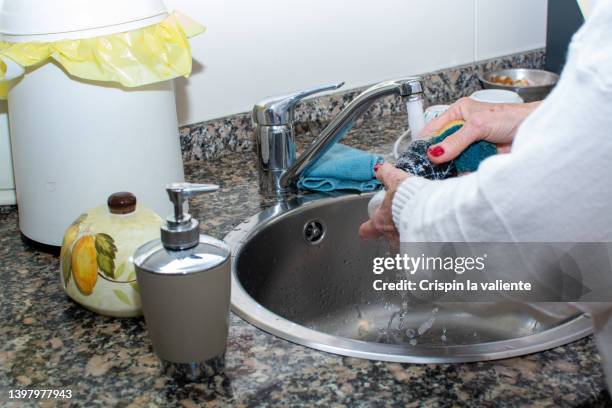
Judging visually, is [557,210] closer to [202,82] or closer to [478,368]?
[478,368]

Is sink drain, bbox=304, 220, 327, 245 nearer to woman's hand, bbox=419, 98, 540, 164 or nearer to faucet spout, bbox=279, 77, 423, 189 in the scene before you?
faucet spout, bbox=279, 77, 423, 189

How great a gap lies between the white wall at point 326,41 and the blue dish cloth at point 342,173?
0.78ft

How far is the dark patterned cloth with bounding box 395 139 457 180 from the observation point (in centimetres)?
86

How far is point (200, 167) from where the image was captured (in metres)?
1.31

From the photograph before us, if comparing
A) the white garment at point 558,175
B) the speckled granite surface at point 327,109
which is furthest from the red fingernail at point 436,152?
the speckled granite surface at point 327,109

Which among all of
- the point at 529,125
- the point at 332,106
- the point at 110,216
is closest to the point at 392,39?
the point at 332,106

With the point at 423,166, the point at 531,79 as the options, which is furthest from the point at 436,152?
the point at 531,79

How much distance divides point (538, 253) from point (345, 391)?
22 centimetres

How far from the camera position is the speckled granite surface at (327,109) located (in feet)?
4.34

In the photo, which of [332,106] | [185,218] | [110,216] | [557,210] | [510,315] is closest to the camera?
[557,210]

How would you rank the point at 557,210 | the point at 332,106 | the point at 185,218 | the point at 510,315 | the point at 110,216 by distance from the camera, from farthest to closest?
the point at 332,106, the point at 510,315, the point at 110,216, the point at 185,218, the point at 557,210

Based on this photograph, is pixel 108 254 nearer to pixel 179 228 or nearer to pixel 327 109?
pixel 179 228

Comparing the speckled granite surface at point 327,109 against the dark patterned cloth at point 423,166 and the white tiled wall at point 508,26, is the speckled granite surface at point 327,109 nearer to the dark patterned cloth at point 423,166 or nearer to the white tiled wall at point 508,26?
the white tiled wall at point 508,26

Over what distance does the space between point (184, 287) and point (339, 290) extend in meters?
0.59
